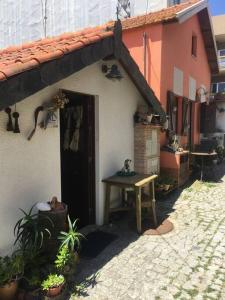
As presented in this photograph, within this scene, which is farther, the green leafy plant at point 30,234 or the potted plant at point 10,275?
the green leafy plant at point 30,234

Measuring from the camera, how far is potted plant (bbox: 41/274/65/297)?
139 inches

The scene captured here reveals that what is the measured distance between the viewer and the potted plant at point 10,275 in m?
3.41

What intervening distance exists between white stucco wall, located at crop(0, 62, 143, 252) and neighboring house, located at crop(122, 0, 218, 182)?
10.2 feet

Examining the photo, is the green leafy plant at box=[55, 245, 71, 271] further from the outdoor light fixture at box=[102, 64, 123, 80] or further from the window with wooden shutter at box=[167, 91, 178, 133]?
the window with wooden shutter at box=[167, 91, 178, 133]

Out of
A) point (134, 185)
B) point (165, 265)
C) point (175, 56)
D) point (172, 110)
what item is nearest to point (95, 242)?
point (134, 185)

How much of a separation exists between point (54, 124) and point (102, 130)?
1600 mm

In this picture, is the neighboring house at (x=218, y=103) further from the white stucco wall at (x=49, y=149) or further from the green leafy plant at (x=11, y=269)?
the green leafy plant at (x=11, y=269)

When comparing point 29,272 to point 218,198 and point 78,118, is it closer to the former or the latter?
point 78,118

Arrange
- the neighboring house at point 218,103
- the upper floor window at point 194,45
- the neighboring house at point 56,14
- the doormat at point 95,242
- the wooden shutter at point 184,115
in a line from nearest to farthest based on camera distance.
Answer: the doormat at point 95,242 → the wooden shutter at point 184,115 → the upper floor window at point 194,45 → the neighboring house at point 56,14 → the neighboring house at point 218,103

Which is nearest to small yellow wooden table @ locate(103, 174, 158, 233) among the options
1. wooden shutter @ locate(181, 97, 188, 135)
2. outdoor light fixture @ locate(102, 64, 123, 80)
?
outdoor light fixture @ locate(102, 64, 123, 80)

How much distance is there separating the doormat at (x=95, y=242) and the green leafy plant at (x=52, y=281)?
117cm

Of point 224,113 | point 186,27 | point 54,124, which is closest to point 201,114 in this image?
point 224,113

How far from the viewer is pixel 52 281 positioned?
362cm

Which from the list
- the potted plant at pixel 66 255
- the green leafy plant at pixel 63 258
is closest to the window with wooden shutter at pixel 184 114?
the potted plant at pixel 66 255
